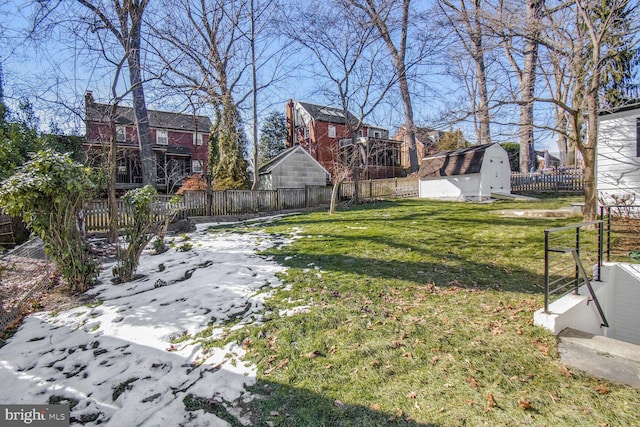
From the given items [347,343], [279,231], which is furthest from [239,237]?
[347,343]

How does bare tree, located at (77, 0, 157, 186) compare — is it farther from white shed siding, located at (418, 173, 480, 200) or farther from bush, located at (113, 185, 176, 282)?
white shed siding, located at (418, 173, 480, 200)

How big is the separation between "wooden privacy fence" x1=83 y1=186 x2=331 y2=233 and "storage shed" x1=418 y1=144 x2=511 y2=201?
20.2ft

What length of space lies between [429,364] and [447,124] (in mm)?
7034

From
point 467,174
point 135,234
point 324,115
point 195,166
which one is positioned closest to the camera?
point 135,234

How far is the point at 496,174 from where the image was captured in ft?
54.8

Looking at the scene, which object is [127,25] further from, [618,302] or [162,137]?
[162,137]

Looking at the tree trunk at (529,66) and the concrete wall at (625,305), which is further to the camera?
the tree trunk at (529,66)

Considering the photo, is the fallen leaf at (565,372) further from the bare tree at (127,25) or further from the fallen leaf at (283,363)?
the bare tree at (127,25)

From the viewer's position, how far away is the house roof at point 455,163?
1600 centimetres

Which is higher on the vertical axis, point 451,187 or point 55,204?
point 451,187

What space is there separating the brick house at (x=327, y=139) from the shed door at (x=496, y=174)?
11.5 m

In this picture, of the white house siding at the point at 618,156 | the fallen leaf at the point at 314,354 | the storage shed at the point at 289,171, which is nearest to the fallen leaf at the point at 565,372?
the fallen leaf at the point at 314,354

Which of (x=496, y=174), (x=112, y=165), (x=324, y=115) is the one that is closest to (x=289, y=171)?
(x=324, y=115)

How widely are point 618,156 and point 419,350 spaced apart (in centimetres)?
972
